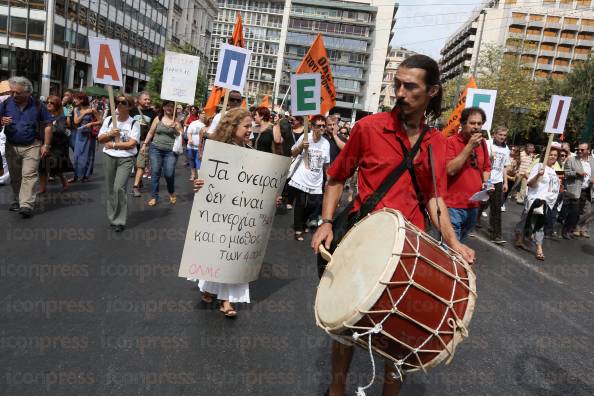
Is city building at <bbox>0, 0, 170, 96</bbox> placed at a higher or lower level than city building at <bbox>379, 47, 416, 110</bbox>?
lower

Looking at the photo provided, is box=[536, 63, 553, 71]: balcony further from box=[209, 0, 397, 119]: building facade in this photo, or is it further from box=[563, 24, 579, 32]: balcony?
box=[209, 0, 397, 119]: building facade

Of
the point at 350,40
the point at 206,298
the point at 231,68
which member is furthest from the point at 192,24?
the point at 206,298

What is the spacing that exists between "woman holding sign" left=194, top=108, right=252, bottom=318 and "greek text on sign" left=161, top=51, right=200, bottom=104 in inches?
242

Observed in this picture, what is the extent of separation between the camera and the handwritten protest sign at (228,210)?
3879 mm

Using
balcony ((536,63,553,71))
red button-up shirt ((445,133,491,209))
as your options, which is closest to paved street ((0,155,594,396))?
red button-up shirt ((445,133,491,209))

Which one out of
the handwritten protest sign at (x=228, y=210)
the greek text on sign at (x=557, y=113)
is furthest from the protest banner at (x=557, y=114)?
the handwritten protest sign at (x=228, y=210)

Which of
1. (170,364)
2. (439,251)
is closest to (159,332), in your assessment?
(170,364)

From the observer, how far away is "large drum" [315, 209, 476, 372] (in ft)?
6.79

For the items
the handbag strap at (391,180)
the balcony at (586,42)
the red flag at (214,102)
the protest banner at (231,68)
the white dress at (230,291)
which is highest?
the balcony at (586,42)

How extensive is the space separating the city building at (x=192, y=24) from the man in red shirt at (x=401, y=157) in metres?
63.2

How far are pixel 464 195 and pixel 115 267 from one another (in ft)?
12.2

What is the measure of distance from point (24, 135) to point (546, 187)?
8034mm

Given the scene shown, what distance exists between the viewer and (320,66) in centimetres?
809

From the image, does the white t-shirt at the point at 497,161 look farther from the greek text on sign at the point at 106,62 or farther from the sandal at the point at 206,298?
the greek text on sign at the point at 106,62
